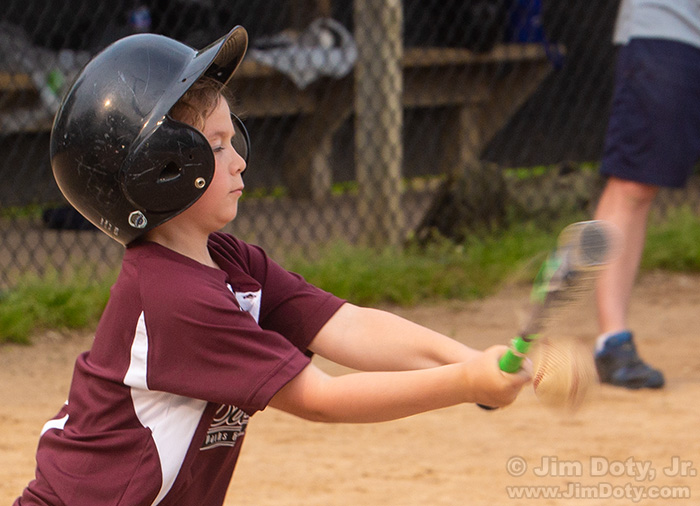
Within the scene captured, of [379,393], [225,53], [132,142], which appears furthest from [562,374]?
[225,53]

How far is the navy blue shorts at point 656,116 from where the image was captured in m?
3.54

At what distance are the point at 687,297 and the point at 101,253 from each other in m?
3.02

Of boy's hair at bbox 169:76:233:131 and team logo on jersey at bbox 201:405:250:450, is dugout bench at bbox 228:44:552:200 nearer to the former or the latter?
boy's hair at bbox 169:76:233:131

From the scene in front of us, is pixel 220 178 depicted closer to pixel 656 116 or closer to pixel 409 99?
pixel 656 116

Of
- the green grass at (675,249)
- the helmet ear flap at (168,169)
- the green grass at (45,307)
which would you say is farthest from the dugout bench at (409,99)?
the helmet ear flap at (168,169)

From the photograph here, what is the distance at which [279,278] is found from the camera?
207 centimetres

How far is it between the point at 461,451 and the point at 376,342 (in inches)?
41.9

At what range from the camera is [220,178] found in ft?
5.97

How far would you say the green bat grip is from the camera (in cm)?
136

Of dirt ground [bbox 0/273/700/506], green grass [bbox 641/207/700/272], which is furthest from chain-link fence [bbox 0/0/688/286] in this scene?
dirt ground [bbox 0/273/700/506]

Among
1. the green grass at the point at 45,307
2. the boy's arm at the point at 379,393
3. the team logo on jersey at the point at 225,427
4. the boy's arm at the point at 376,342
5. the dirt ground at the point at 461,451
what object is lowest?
the green grass at the point at 45,307

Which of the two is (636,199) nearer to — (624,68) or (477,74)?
(624,68)

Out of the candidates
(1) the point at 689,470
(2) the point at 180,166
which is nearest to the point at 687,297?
(1) the point at 689,470

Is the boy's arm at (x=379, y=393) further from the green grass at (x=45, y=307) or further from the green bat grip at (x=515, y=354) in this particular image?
the green grass at (x=45, y=307)
